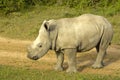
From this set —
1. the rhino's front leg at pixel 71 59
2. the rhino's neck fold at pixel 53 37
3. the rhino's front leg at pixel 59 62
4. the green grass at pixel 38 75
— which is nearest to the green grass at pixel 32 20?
the rhino's front leg at pixel 59 62

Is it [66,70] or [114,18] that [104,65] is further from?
[114,18]

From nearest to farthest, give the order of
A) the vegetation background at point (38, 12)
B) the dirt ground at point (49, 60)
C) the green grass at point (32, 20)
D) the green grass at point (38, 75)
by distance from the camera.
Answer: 1. the green grass at point (38, 75)
2. the dirt ground at point (49, 60)
3. the green grass at point (32, 20)
4. the vegetation background at point (38, 12)

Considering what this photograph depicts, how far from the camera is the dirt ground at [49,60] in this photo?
32.8 ft

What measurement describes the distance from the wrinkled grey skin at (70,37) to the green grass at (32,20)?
3.11m

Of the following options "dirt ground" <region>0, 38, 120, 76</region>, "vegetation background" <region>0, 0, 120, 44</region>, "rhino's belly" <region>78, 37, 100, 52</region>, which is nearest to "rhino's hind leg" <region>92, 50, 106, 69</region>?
"dirt ground" <region>0, 38, 120, 76</region>

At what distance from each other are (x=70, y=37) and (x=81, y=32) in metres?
0.32

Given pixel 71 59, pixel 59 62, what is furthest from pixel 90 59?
pixel 71 59

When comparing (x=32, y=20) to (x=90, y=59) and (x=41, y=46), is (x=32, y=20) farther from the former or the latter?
(x=41, y=46)

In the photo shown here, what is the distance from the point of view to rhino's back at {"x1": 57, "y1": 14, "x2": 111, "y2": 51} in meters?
9.33

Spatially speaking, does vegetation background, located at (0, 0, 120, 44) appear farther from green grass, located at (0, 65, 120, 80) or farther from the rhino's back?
green grass, located at (0, 65, 120, 80)

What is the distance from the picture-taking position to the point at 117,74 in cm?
945

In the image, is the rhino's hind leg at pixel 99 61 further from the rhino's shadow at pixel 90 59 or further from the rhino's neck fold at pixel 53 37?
the rhino's neck fold at pixel 53 37

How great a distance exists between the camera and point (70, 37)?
9.31m

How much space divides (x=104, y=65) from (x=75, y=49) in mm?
1280
